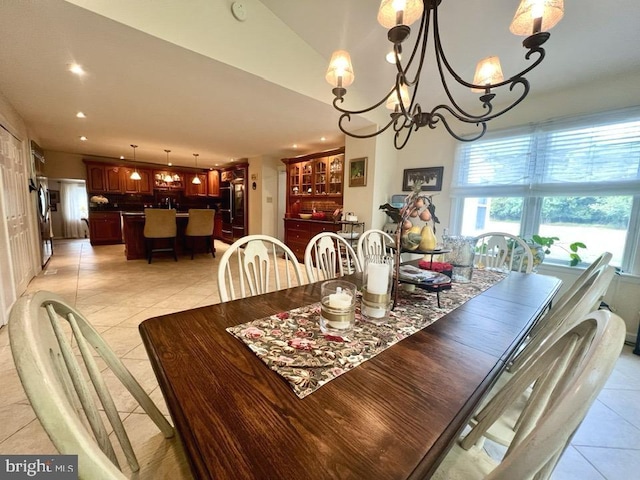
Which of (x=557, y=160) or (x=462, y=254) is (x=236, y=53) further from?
(x=557, y=160)

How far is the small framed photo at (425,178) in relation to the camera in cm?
367

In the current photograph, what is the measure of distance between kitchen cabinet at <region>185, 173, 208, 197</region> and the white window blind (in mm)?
7388

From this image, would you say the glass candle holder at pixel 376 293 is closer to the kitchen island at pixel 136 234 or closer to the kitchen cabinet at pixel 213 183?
the kitchen island at pixel 136 234

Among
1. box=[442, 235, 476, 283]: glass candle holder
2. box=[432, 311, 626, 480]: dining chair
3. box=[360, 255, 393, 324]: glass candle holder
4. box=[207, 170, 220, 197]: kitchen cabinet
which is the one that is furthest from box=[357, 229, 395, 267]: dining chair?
box=[207, 170, 220, 197]: kitchen cabinet

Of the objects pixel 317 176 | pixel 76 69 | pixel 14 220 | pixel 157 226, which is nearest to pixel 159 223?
pixel 157 226

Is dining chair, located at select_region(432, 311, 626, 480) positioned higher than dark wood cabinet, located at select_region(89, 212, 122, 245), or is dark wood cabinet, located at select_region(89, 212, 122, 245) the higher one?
dining chair, located at select_region(432, 311, 626, 480)

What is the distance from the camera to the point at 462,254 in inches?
67.6

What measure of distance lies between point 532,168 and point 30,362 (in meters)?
3.91

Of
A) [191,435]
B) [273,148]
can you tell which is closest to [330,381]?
[191,435]

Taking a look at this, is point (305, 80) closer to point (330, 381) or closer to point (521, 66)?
point (521, 66)

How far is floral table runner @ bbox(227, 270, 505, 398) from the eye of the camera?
2.40ft

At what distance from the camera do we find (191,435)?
1.70 ft

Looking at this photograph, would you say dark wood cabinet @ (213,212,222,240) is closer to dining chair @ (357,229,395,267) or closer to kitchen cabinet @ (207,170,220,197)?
kitchen cabinet @ (207,170,220,197)
